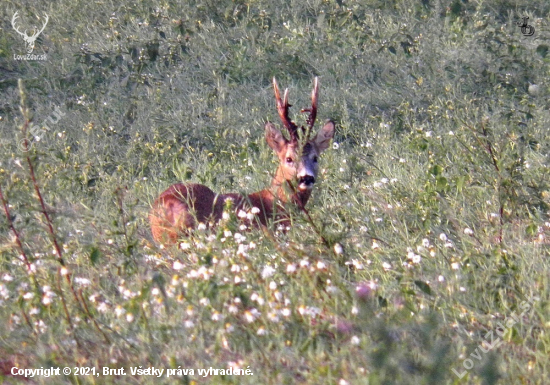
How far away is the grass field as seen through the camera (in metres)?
3.29

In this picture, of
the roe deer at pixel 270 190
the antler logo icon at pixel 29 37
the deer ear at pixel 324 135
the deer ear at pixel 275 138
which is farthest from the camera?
the antler logo icon at pixel 29 37

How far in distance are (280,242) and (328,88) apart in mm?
4608

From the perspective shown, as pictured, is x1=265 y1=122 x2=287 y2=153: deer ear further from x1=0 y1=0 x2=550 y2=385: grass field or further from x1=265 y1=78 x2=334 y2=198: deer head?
x1=0 y1=0 x2=550 y2=385: grass field

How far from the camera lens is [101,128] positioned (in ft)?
28.4

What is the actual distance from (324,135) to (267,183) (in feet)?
1.92

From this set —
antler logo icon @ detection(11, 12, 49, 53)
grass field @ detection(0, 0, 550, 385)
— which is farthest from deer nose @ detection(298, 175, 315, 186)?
antler logo icon @ detection(11, 12, 49, 53)

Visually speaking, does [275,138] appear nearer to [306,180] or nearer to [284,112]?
[284,112]

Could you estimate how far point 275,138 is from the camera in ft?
21.5

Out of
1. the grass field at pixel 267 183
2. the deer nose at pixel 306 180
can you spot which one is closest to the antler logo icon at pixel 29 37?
the grass field at pixel 267 183

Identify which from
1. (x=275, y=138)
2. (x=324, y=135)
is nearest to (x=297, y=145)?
(x=275, y=138)

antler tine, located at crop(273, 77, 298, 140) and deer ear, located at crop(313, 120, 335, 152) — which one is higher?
antler tine, located at crop(273, 77, 298, 140)

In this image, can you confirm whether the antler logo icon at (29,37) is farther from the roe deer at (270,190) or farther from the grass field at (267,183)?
the roe deer at (270,190)

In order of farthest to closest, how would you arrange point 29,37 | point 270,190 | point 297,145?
point 29,37 → point 297,145 → point 270,190

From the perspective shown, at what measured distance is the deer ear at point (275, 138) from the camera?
649 cm
